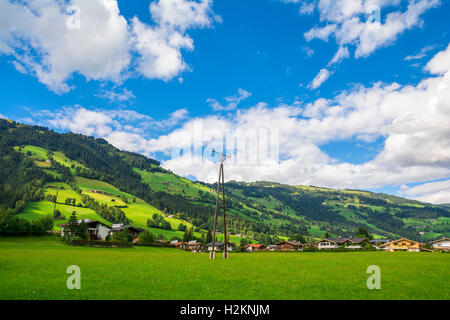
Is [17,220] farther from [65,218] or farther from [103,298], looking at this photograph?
[103,298]

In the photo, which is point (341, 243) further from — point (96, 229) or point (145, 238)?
point (96, 229)

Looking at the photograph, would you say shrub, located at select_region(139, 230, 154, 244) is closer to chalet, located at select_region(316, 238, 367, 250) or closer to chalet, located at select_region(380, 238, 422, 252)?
chalet, located at select_region(316, 238, 367, 250)

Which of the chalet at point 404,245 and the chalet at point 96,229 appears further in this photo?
the chalet at point 404,245

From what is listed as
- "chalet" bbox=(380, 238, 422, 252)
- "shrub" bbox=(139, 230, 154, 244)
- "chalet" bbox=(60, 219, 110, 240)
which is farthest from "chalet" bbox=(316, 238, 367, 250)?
"chalet" bbox=(60, 219, 110, 240)

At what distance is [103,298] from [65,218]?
162725 millimetres

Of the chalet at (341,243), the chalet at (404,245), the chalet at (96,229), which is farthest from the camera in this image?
the chalet at (341,243)

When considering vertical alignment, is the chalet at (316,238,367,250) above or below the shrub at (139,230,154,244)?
below

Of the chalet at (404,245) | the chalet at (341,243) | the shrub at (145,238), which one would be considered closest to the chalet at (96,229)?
the shrub at (145,238)

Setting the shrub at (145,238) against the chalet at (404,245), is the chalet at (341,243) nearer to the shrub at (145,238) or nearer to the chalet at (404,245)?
the chalet at (404,245)

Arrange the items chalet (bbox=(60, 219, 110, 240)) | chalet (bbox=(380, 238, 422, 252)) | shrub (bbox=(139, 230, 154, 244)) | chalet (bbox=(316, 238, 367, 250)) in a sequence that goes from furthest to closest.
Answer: chalet (bbox=(316, 238, 367, 250)) → chalet (bbox=(380, 238, 422, 252)) → chalet (bbox=(60, 219, 110, 240)) → shrub (bbox=(139, 230, 154, 244))

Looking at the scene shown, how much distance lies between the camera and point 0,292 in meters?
13.7

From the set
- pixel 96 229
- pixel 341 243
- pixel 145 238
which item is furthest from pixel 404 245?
pixel 96 229
